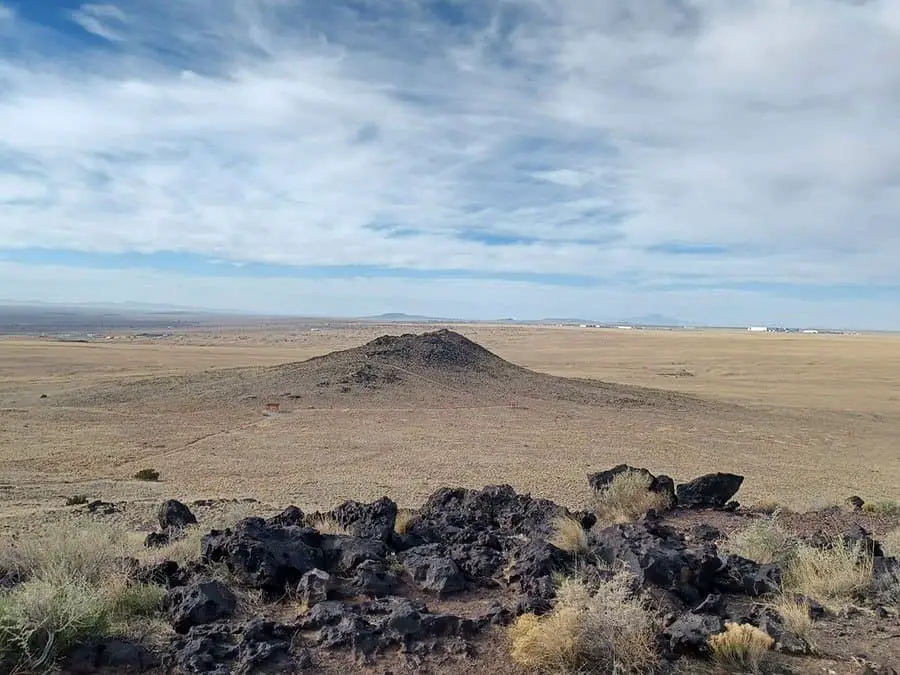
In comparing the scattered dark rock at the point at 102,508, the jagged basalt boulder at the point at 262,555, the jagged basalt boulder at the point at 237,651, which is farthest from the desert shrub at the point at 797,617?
the scattered dark rock at the point at 102,508

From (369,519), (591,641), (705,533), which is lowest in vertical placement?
(705,533)

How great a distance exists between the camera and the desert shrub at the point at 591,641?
583cm

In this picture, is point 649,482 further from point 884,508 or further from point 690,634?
A: point 690,634

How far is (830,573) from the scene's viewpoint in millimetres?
8047

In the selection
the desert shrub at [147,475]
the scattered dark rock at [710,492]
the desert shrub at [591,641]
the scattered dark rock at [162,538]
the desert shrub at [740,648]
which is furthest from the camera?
the desert shrub at [147,475]

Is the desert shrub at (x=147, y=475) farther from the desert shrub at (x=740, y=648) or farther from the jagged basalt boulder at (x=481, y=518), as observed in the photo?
the desert shrub at (x=740, y=648)

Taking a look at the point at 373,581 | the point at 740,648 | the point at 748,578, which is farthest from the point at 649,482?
the point at 740,648

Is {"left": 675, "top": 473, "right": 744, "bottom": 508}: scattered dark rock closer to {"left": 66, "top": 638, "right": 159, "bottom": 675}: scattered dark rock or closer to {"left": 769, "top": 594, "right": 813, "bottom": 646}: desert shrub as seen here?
{"left": 769, "top": 594, "right": 813, "bottom": 646}: desert shrub

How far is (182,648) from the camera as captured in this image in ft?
19.5

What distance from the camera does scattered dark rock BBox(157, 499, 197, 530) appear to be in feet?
35.9

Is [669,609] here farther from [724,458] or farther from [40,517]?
[724,458]

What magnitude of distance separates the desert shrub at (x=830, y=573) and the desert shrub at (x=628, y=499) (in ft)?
14.1

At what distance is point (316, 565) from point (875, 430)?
29056 mm

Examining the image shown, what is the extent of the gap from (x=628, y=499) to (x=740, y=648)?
24.2ft
